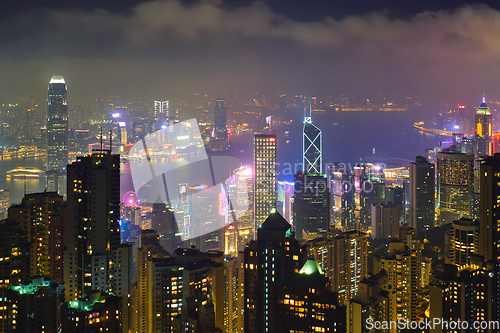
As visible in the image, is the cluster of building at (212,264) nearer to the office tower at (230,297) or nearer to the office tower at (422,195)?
the office tower at (230,297)

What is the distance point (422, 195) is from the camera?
1051cm

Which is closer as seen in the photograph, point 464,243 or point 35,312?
point 35,312

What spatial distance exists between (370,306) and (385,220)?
4911mm

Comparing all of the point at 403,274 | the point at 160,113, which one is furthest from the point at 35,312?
the point at 160,113

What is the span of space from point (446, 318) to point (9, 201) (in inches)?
219

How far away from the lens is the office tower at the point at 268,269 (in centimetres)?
370

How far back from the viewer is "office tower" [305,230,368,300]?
257 inches

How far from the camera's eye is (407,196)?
36.3 ft

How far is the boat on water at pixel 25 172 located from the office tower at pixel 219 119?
10.1 feet

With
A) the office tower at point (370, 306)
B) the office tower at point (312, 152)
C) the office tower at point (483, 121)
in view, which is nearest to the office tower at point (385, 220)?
the office tower at point (312, 152)

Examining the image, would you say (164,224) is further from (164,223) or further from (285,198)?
(285,198)

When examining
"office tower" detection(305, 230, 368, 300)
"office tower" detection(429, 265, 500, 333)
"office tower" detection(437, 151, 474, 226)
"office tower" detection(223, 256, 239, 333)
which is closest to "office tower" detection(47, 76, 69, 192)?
"office tower" detection(223, 256, 239, 333)

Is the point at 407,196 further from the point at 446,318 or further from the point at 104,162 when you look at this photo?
the point at 104,162

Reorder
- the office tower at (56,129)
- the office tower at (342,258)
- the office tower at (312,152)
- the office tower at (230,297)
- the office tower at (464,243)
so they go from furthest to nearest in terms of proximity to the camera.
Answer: the office tower at (312,152) → the office tower at (56,129) → the office tower at (342,258) → the office tower at (464,243) → the office tower at (230,297)
